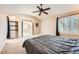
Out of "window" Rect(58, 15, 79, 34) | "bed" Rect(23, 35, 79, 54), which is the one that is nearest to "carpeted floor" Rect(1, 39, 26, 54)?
"bed" Rect(23, 35, 79, 54)

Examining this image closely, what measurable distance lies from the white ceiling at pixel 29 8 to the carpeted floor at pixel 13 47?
0.41 metres

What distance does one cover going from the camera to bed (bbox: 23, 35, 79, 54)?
4.25 ft

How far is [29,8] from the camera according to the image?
53.6 inches

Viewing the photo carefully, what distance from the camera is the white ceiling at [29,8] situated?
129 cm

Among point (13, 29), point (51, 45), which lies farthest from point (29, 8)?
point (51, 45)

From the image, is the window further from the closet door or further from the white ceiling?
the closet door

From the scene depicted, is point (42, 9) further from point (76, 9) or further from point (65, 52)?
point (65, 52)

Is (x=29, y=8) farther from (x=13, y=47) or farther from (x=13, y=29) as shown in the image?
(x=13, y=47)

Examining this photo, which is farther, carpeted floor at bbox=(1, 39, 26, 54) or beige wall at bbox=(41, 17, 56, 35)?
beige wall at bbox=(41, 17, 56, 35)

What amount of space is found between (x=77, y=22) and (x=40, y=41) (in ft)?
1.92

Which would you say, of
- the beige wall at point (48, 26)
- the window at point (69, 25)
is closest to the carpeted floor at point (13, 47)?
the beige wall at point (48, 26)

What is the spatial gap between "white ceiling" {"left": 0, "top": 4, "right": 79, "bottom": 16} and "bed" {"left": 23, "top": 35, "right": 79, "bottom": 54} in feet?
1.24

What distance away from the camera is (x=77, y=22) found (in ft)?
4.52
